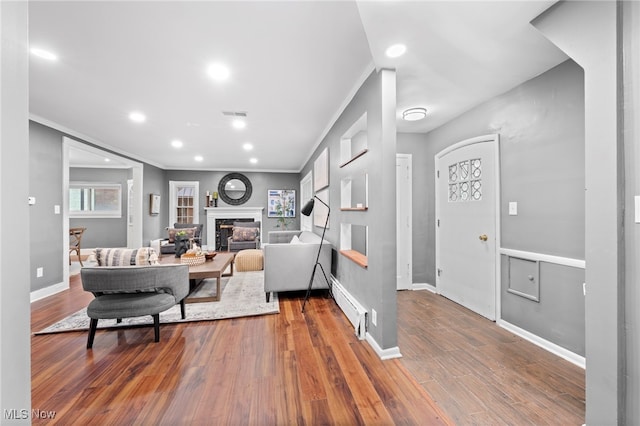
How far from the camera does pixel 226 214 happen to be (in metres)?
7.60

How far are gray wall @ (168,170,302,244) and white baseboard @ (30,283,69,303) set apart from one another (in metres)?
3.64

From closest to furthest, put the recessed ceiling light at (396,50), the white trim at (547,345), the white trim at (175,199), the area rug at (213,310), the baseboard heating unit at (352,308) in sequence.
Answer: the recessed ceiling light at (396,50)
the white trim at (547,345)
the baseboard heating unit at (352,308)
the area rug at (213,310)
the white trim at (175,199)

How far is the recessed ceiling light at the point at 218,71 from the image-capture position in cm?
227

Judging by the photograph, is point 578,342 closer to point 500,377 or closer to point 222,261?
point 500,377

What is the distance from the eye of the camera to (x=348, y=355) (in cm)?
211

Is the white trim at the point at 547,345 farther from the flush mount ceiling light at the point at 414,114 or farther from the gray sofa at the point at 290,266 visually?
the flush mount ceiling light at the point at 414,114

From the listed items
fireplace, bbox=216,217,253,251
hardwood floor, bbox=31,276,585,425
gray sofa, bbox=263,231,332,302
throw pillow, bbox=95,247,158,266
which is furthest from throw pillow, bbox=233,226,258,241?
throw pillow, bbox=95,247,158,266

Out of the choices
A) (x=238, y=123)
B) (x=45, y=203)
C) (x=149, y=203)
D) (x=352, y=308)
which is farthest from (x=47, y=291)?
(x=352, y=308)

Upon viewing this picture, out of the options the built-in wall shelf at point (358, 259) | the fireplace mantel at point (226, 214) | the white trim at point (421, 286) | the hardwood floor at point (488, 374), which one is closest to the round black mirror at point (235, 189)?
the fireplace mantel at point (226, 214)

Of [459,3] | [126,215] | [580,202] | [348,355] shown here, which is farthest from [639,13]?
[126,215]

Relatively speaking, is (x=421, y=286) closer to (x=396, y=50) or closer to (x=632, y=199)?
(x=632, y=199)

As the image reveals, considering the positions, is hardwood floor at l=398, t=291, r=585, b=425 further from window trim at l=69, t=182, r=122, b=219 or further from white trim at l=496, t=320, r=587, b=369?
window trim at l=69, t=182, r=122, b=219

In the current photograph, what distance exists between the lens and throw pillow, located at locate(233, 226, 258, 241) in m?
6.54

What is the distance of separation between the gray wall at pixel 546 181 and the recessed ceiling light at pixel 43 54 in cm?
419
